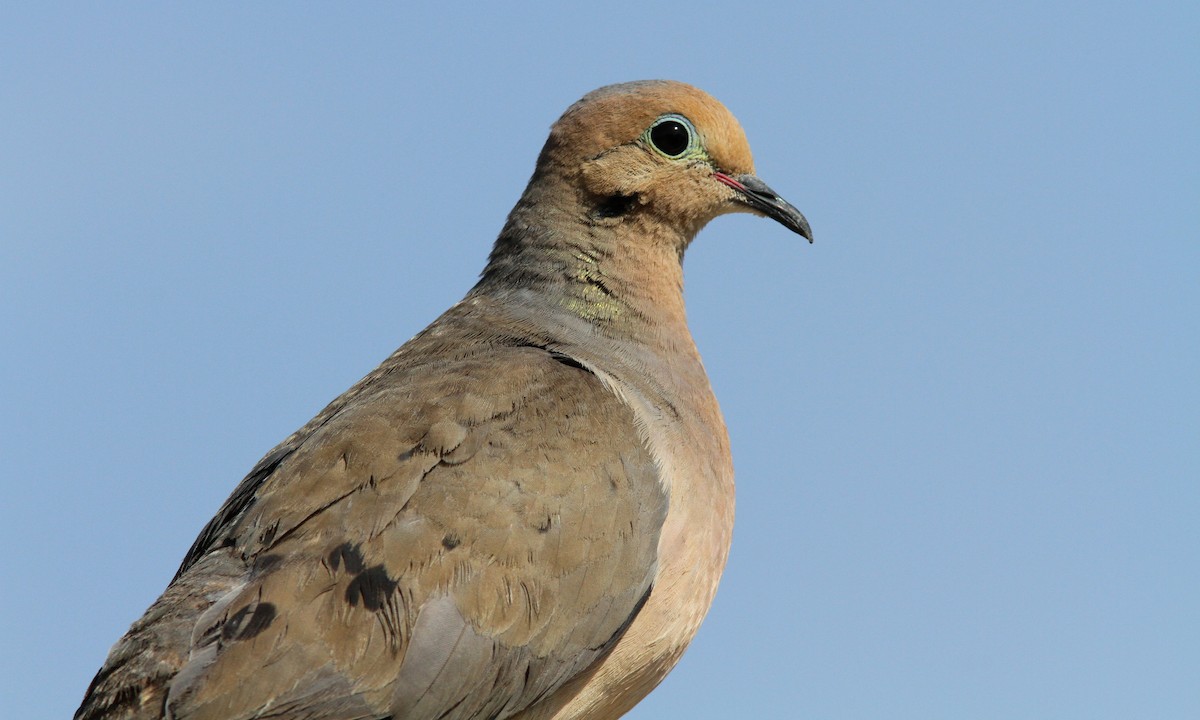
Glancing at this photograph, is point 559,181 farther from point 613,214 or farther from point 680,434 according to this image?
point 680,434

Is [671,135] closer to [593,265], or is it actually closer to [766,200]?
[766,200]

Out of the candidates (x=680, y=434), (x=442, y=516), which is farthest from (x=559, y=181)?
(x=442, y=516)

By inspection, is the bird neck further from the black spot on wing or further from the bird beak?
the black spot on wing

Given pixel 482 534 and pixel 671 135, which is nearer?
pixel 482 534

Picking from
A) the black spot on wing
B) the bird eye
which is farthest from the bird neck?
the black spot on wing

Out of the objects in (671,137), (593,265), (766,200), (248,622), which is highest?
(671,137)

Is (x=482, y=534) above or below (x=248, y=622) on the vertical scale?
above

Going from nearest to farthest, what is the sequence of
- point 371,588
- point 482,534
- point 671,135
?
point 371,588 < point 482,534 < point 671,135

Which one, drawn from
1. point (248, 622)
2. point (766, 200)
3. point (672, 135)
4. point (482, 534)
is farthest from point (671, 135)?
point (248, 622)
